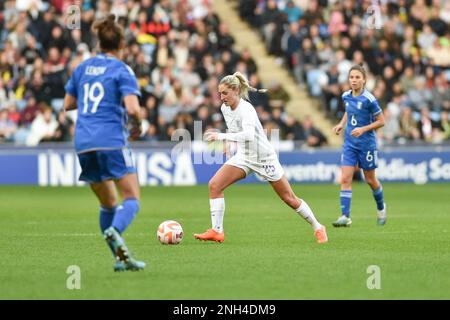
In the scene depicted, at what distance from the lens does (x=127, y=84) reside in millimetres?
10211

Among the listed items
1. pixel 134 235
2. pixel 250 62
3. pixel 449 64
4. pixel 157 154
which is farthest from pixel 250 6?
pixel 134 235

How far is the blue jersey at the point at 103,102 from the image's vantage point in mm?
10242

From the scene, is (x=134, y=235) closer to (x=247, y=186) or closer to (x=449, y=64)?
(x=247, y=186)

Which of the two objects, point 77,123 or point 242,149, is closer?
point 77,123

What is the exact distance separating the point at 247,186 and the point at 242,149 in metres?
14.3

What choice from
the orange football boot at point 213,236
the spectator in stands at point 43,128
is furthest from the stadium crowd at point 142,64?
the orange football boot at point 213,236

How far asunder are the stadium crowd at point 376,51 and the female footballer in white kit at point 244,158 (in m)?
16.2

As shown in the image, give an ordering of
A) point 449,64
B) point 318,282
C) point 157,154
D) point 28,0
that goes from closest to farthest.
→ point 318,282
point 157,154
point 28,0
point 449,64

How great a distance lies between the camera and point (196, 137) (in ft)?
94.3

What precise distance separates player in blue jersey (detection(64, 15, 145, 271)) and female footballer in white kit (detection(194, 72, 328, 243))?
119 inches

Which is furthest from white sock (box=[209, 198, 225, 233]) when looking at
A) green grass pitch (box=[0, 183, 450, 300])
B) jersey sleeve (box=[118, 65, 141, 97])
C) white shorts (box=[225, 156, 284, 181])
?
jersey sleeve (box=[118, 65, 141, 97])

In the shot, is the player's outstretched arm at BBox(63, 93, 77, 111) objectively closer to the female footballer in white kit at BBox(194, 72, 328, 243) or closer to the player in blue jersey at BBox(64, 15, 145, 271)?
the player in blue jersey at BBox(64, 15, 145, 271)

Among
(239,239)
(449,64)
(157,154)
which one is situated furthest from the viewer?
(449,64)

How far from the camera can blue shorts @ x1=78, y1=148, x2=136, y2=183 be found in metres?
10.2
